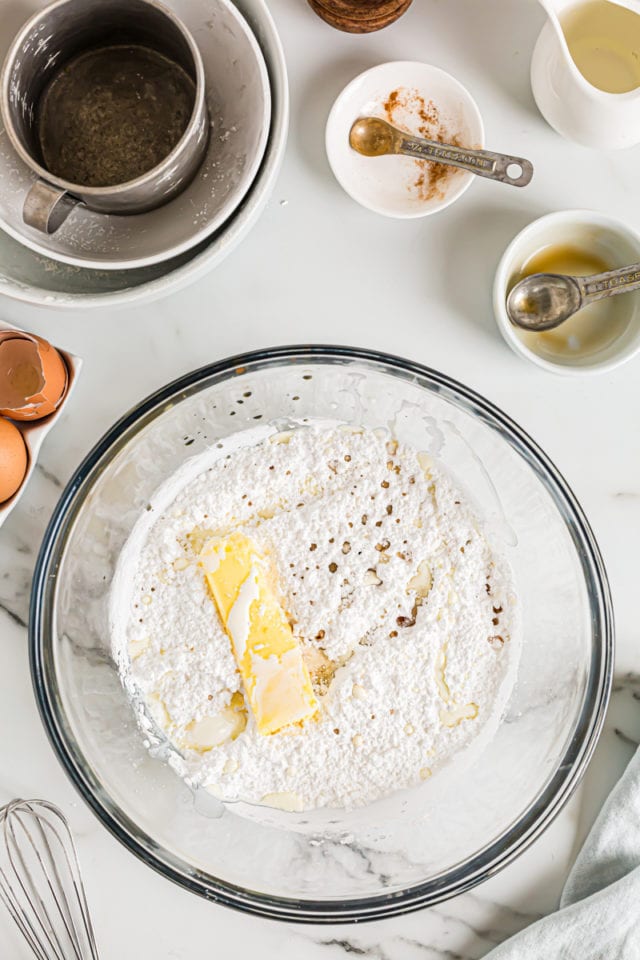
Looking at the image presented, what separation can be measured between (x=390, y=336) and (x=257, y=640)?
441 millimetres

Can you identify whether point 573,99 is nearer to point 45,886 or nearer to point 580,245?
point 580,245

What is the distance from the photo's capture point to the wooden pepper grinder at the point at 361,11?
1040 mm

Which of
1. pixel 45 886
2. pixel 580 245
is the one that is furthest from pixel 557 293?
pixel 45 886

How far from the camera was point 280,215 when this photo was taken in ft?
3.64

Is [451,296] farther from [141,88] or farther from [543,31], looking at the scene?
[141,88]

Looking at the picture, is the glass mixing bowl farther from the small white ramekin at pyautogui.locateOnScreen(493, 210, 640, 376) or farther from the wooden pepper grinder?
the wooden pepper grinder

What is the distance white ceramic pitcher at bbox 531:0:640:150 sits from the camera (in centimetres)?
97

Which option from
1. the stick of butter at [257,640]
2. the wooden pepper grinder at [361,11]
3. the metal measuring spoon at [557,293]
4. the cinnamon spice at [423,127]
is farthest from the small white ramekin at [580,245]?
the stick of butter at [257,640]

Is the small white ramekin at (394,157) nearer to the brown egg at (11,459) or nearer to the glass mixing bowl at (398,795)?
the glass mixing bowl at (398,795)

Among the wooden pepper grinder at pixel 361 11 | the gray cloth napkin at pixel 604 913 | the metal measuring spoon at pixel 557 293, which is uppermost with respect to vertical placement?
the wooden pepper grinder at pixel 361 11

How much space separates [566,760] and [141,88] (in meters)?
1.01

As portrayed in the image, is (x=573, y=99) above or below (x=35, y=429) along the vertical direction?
above

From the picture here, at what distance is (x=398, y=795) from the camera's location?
3.54 ft

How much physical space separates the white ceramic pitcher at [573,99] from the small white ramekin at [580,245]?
0.31ft
